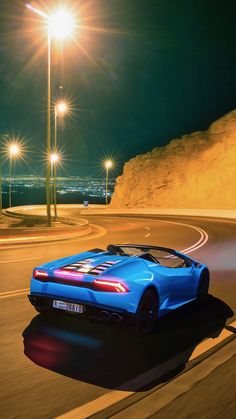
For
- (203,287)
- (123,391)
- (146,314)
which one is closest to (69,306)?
(146,314)

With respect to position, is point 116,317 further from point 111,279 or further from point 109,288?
point 111,279

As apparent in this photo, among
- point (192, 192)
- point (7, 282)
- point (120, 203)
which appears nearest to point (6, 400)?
point (7, 282)

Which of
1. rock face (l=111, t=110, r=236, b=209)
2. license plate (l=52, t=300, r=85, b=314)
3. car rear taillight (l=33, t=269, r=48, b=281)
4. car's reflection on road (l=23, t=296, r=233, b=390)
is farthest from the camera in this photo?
rock face (l=111, t=110, r=236, b=209)

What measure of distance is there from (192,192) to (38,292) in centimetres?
6574

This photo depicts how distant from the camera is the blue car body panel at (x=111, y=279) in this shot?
19.6ft

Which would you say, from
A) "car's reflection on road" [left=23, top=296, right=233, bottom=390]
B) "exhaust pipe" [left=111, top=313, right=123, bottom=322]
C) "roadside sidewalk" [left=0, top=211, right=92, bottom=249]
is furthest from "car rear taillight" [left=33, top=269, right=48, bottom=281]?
"roadside sidewalk" [left=0, top=211, right=92, bottom=249]

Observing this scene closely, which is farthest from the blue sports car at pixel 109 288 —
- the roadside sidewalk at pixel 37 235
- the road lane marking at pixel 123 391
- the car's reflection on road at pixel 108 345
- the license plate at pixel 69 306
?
the roadside sidewalk at pixel 37 235

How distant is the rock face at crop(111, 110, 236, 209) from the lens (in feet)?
226

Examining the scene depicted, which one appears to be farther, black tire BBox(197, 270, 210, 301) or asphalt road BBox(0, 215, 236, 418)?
black tire BBox(197, 270, 210, 301)

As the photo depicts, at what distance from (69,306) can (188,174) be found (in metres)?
68.0

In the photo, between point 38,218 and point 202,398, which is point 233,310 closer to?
point 202,398

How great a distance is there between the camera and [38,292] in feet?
21.2

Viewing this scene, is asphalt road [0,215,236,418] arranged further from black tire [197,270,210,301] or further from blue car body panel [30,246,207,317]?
blue car body panel [30,246,207,317]

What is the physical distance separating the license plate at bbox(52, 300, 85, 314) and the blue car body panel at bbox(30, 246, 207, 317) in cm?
6
